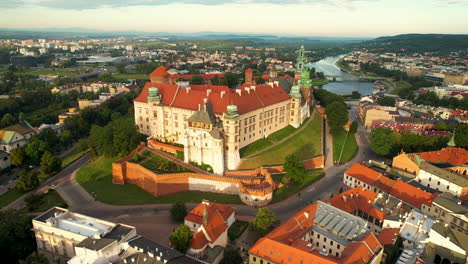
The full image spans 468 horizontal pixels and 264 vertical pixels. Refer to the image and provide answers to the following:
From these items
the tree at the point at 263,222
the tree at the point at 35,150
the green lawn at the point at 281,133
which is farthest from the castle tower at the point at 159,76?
the tree at the point at 263,222

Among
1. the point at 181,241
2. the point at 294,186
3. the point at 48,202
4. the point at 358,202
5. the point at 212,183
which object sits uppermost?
the point at 358,202

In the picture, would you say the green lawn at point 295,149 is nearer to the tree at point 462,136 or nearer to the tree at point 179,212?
the tree at point 179,212

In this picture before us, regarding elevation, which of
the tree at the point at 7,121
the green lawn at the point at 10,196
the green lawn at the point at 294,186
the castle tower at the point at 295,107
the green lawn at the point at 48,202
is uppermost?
the castle tower at the point at 295,107

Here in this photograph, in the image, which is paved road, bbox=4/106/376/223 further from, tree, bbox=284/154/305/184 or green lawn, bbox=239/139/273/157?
green lawn, bbox=239/139/273/157

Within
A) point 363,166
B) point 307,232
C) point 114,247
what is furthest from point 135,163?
point 363,166

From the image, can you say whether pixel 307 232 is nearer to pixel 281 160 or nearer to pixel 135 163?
pixel 281 160

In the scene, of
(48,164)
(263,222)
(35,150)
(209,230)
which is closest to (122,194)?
(48,164)

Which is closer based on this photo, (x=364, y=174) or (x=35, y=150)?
(x=364, y=174)

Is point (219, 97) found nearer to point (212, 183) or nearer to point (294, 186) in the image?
point (212, 183)
